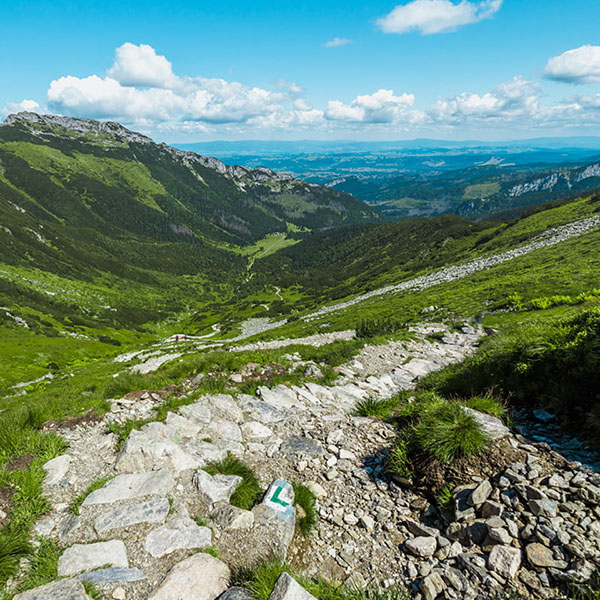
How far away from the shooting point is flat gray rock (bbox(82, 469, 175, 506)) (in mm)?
7539

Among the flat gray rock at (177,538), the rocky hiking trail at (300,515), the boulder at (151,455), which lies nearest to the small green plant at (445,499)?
the rocky hiking trail at (300,515)

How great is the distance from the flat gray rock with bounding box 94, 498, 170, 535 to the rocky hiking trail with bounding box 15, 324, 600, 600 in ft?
0.08

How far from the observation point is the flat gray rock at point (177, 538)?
6.38 m

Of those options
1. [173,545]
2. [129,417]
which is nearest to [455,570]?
[173,545]

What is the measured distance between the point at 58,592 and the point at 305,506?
4.37 meters

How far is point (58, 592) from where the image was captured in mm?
5230

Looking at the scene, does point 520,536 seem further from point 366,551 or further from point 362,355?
point 362,355

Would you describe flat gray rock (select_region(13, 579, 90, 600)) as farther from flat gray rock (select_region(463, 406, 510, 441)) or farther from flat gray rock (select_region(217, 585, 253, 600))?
flat gray rock (select_region(463, 406, 510, 441))

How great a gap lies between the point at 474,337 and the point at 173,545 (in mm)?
24121

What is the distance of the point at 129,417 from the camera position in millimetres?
11234

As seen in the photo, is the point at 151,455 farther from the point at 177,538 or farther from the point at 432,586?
the point at 432,586

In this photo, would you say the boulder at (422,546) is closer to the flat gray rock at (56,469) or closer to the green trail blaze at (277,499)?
the green trail blaze at (277,499)

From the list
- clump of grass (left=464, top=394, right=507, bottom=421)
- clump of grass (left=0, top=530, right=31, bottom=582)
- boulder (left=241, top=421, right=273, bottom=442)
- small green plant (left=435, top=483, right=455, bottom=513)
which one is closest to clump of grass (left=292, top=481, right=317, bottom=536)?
small green plant (left=435, top=483, right=455, bottom=513)

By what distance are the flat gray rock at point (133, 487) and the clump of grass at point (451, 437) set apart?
6.05 metres
